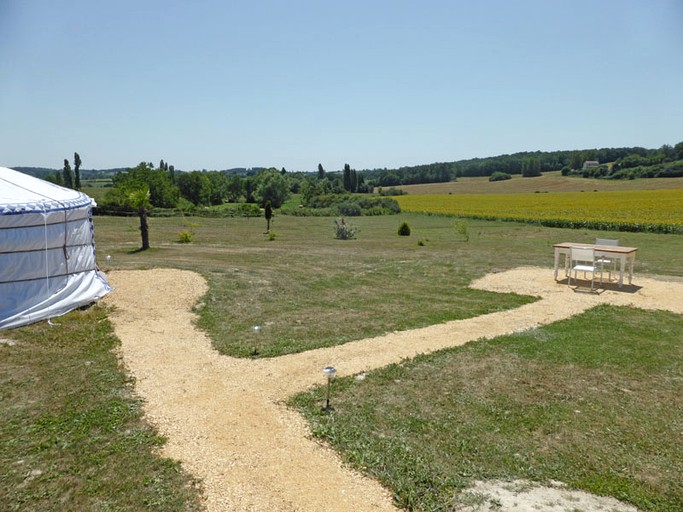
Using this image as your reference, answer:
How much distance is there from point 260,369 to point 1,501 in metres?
4.16

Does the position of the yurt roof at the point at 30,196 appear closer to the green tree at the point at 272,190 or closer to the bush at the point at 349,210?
the bush at the point at 349,210

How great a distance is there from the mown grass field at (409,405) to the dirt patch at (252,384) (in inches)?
12.4

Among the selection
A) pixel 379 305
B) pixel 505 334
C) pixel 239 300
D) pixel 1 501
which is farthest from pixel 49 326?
pixel 505 334

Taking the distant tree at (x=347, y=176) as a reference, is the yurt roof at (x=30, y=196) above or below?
below

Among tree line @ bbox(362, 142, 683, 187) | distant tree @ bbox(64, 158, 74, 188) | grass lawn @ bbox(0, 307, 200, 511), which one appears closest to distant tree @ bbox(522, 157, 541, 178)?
tree line @ bbox(362, 142, 683, 187)

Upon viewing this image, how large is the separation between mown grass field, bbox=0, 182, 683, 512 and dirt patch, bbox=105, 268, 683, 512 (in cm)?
31

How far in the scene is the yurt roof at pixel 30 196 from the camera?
1079cm

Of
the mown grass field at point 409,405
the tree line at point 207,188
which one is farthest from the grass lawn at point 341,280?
the tree line at point 207,188

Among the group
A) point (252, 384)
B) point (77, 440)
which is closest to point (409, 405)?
point (252, 384)

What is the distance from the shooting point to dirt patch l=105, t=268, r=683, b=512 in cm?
499

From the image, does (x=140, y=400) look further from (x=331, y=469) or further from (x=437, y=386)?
(x=437, y=386)

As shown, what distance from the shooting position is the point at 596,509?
474cm

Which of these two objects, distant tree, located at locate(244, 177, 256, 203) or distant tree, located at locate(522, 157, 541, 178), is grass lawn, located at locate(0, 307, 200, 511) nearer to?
distant tree, located at locate(244, 177, 256, 203)

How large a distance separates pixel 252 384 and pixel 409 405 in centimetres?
262
